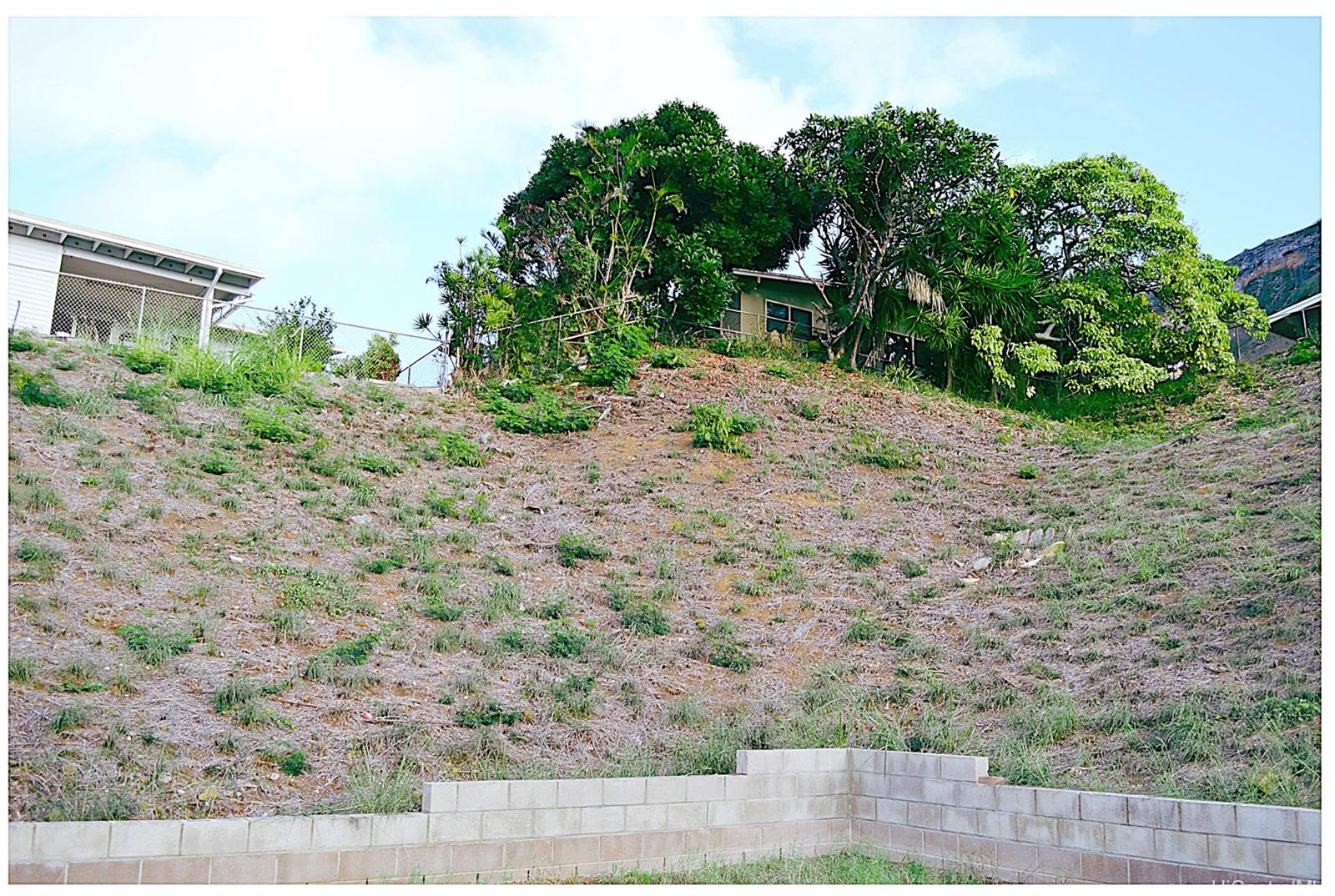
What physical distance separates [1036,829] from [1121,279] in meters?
17.3

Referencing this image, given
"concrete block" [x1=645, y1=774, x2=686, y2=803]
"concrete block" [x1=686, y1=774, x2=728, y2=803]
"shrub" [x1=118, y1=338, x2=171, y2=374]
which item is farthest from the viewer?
"shrub" [x1=118, y1=338, x2=171, y2=374]

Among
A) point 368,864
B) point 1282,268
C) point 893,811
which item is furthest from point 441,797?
point 1282,268

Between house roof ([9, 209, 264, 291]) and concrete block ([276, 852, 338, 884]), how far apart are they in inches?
600

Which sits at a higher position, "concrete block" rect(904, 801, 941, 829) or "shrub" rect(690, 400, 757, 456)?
"shrub" rect(690, 400, 757, 456)

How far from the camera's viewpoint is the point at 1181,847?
4.53 metres

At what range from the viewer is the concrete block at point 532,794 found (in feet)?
16.6

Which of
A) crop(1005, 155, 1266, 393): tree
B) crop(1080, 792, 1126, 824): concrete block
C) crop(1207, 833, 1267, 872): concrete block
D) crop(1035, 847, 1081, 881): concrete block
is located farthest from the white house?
crop(1005, 155, 1266, 393): tree

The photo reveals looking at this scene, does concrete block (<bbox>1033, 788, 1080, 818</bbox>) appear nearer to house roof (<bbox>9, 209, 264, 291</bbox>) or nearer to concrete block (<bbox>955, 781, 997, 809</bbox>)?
concrete block (<bbox>955, 781, 997, 809</bbox>)

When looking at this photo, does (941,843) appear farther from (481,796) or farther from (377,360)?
(377,360)

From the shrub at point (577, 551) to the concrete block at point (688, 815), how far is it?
190 inches

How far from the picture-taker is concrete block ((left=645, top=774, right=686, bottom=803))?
5.53 meters

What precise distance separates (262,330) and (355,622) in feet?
27.6

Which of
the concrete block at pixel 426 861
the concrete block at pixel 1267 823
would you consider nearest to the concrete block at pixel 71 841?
the concrete block at pixel 426 861

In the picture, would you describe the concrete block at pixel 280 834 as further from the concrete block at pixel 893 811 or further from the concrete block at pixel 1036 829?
the concrete block at pixel 1036 829
